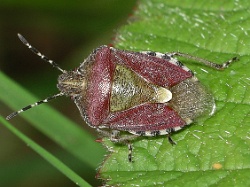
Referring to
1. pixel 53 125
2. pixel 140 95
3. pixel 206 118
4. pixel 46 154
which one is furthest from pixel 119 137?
pixel 53 125

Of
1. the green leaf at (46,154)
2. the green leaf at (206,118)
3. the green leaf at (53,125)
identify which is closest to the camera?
the green leaf at (206,118)

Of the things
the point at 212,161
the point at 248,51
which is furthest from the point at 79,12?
the point at 212,161

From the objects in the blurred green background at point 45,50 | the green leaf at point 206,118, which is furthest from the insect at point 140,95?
the blurred green background at point 45,50

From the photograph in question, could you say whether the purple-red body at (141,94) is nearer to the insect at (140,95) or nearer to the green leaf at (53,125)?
the insect at (140,95)

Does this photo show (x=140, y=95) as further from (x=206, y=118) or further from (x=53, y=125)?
(x=53, y=125)

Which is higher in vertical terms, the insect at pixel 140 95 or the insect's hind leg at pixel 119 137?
the insect at pixel 140 95

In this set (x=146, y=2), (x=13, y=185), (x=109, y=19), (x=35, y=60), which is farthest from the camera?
(x=35, y=60)

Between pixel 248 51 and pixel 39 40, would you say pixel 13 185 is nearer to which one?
pixel 39 40

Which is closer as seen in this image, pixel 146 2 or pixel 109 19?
pixel 146 2

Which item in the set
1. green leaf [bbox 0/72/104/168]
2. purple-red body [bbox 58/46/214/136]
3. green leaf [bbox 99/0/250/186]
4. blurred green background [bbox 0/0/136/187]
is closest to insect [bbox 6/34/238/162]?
purple-red body [bbox 58/46/214/136]
